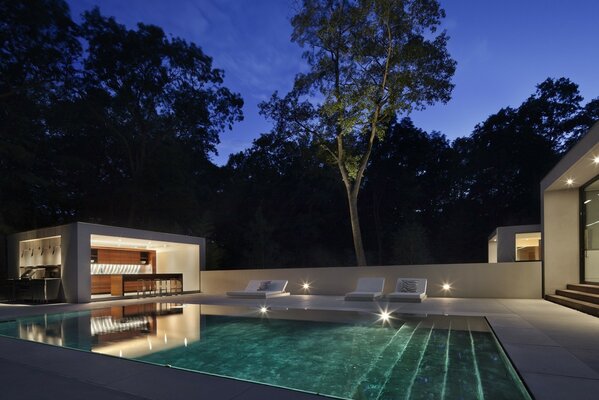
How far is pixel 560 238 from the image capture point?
10.4 meters

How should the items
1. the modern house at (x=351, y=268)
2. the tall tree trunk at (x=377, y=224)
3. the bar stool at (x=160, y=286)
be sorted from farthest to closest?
1. the tall tree trunk at (x=377, y=224)
2. the bar stool at (x=160, y=286)
3. the modern house at (x=351, y=268)

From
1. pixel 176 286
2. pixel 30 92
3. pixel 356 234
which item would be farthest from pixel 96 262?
pixel 356 234

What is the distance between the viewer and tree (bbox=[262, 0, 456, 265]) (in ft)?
51.7

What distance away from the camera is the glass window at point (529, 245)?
16438 mm

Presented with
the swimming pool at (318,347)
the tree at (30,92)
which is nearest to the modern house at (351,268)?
the swimming pool at (318,347)

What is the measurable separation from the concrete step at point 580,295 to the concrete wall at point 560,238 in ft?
1.43

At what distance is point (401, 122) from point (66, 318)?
2801 centimetres

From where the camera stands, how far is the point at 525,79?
26.9 m

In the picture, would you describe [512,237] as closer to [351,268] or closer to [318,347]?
[351,268]

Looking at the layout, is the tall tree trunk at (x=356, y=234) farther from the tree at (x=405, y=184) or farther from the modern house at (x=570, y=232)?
the tree at (x=405, y=184)

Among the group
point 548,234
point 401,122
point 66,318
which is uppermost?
point 401,122

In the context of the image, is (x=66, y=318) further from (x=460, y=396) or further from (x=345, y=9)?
(x=345, y=9)

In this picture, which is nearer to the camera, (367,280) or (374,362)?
(374,362)

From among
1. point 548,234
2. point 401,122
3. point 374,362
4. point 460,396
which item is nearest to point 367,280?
point 548,234
